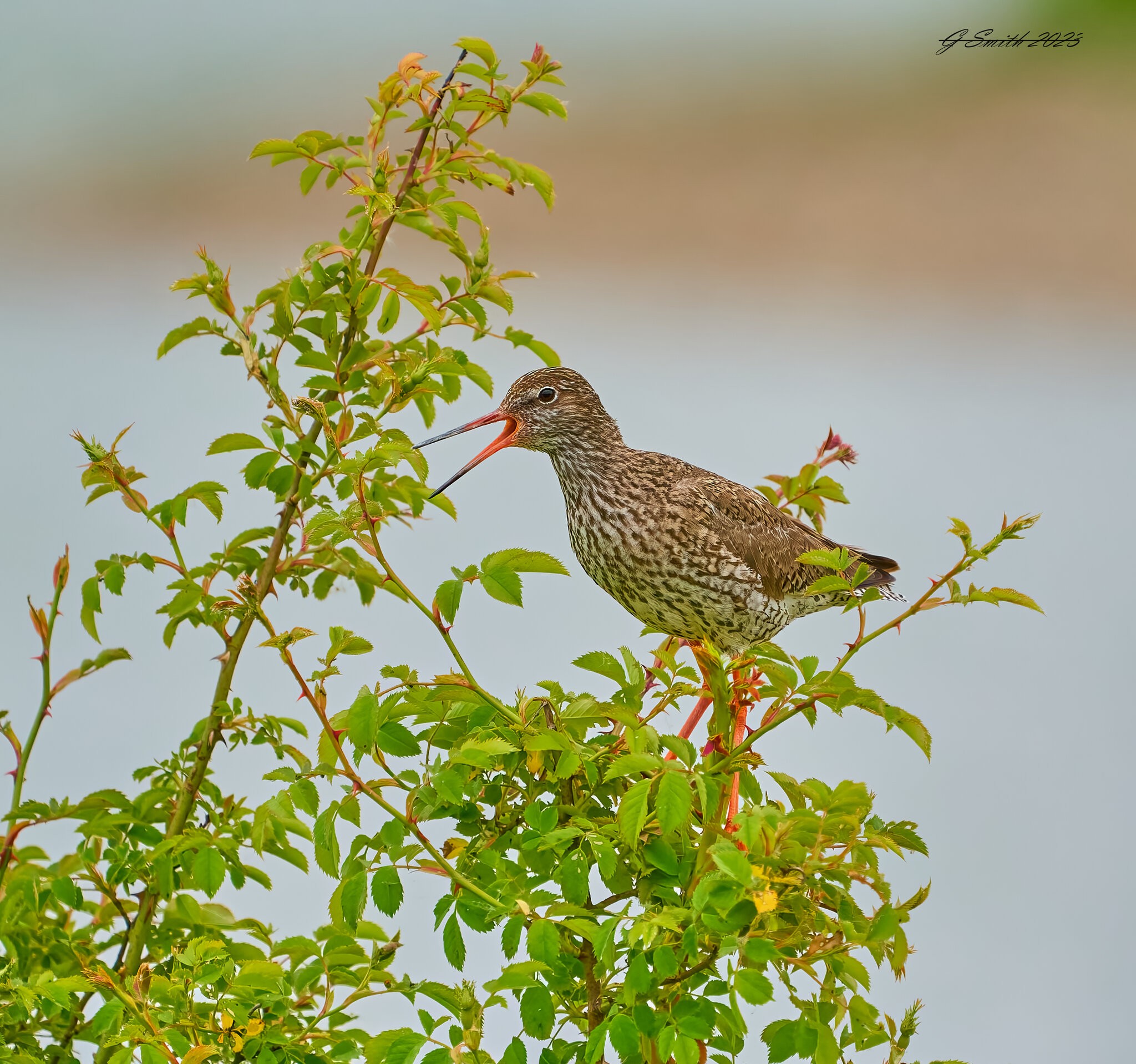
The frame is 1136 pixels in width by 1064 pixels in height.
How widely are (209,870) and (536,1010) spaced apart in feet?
1.25

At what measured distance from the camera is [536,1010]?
1.09 metres

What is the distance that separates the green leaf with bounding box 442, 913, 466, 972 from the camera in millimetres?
1124

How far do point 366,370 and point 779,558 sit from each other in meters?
0.74

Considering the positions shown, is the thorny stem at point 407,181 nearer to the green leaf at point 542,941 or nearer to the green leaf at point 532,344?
the green leaf at point 532,344

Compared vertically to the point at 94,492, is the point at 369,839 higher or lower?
lower

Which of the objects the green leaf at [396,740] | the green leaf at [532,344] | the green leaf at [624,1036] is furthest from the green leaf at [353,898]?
the green leaf at [532,344]

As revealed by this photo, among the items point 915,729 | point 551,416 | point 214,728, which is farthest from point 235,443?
point 915,729

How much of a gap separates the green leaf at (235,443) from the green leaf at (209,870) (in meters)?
0.43

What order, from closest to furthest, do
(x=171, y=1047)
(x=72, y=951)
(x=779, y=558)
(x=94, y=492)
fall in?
(x=171, y=1047) < (x=94, y=492) < (x=72, y=951) < (x=779, y=558)

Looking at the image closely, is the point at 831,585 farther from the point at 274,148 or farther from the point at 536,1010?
the point at 274,148

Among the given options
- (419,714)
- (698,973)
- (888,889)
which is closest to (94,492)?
(419,714)

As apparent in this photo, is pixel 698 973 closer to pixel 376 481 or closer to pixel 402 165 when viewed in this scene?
pixel 376 481

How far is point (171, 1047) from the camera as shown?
1080mm

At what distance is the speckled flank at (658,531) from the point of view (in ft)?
5.85
